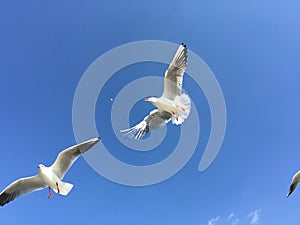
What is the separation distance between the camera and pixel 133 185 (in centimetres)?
2181

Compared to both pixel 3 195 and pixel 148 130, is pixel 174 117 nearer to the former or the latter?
pixel 148 130

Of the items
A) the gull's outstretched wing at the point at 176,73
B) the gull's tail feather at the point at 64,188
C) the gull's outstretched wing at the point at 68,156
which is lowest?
the gull's tail feather at the point at 64,188

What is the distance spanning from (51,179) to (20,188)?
1.45 meters

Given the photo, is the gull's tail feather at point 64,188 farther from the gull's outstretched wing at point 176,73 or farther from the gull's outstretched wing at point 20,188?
the gull's outstretched wing at point 176,73

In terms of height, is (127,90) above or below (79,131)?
above

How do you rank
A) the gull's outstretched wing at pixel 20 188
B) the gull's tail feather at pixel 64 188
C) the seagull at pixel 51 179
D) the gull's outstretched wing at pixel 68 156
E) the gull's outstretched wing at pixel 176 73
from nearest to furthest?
1. the gull's outstretched wing at pixel 68 156
2. the seagull at pixel 51 179
3. the gull's tail feather at pixel 64 188
4. the gull's outstretched wing at pixel 20 188
5. the gull's outstretched wing at pixel 176 73

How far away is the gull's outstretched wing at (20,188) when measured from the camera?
2109cm

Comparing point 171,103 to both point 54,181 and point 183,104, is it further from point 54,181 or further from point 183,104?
point 54,181

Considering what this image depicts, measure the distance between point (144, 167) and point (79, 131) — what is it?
4131 mm

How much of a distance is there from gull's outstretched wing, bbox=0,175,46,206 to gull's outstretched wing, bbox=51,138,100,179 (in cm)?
97

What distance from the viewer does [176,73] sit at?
21375 mm

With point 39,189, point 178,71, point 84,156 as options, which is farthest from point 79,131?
point 178,71

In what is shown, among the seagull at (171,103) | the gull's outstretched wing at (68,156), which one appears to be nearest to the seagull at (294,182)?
the seagull at (171,103)

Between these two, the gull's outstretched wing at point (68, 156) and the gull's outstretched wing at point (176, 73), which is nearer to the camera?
the gull's outstretched wing at point (68, 156)
